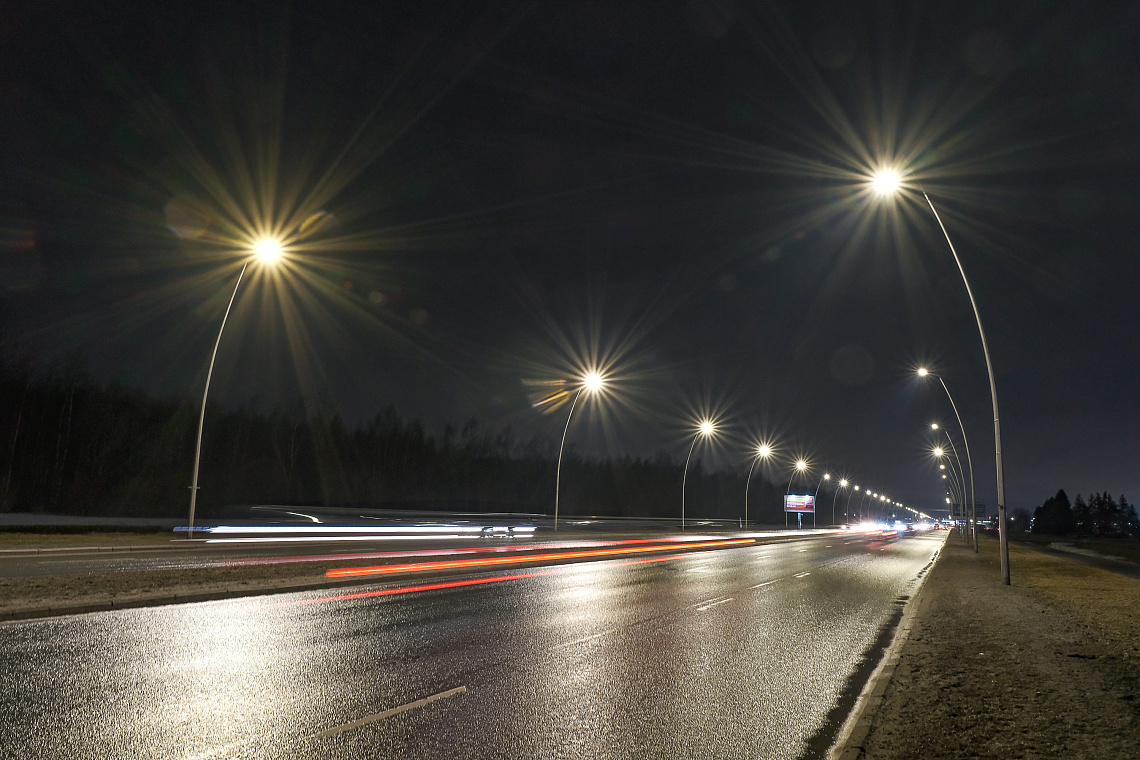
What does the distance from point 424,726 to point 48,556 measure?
886 inches

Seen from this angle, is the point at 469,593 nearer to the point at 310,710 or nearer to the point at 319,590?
the point at 319,590

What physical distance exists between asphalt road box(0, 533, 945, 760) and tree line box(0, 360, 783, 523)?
173 feet

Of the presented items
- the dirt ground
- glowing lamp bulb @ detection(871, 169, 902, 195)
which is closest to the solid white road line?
the dirt ground

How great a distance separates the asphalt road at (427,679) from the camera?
224 inches

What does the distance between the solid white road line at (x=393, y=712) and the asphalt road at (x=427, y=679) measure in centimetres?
3

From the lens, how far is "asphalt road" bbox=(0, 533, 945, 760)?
18.7ft

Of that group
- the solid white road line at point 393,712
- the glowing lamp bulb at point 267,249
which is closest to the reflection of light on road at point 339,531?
the glowing lamp bulb at point 267,249

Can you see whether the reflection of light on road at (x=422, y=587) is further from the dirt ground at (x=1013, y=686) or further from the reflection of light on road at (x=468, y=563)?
the dirt ground at (x=1013, y=686)

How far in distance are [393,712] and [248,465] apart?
8196 centimetres

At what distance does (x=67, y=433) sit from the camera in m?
58.4

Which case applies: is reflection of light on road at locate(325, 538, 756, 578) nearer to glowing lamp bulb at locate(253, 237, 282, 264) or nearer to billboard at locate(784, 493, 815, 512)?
glowing lamp bulb at locate(253, 237, 282, 264)

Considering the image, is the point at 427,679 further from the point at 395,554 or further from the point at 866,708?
the point at 395,554

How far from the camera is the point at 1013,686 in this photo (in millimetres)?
7891

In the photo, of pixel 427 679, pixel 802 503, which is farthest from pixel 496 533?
A: pixel 802 503
